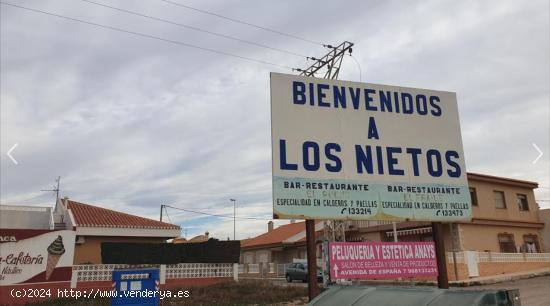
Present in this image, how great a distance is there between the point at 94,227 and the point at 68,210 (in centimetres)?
320

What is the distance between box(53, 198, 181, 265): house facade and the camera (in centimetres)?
2430

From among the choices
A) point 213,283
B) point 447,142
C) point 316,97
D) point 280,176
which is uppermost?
point 316,97

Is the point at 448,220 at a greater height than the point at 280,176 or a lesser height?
lesser

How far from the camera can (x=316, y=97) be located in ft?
28.7

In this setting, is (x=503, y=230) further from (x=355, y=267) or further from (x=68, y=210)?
(x=68, y=210)

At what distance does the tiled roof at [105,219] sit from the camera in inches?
992

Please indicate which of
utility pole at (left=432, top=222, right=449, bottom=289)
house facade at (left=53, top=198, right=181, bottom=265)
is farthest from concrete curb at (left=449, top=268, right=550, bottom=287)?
house facade at (left=53, top=198, right=181, bottom=265)

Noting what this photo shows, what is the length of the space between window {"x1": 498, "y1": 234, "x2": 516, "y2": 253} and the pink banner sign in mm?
22641

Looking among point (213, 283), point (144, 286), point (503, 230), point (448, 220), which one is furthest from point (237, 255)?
point (503, 230)

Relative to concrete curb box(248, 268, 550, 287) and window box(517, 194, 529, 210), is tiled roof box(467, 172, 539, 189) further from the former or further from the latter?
concrete curb box(248, 268, 550, 287)

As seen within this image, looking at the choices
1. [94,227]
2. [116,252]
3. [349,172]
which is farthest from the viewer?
[94,227]

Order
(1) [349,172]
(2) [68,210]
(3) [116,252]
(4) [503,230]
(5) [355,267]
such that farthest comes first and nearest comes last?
1. (4) [503,230]
2. (2) [68,210]
3. (3) [116,252]
4. (1) [349,172]
5. (5) [355,267]

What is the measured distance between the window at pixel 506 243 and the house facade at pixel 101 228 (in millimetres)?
20235

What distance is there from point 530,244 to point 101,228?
1078 inches
